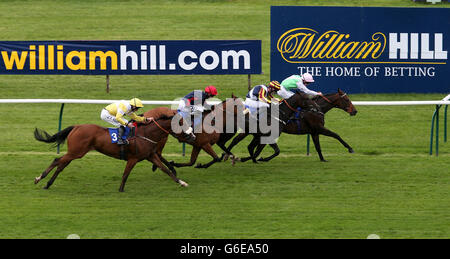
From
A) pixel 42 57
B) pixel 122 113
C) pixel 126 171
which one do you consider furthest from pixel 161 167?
pixel 42 57

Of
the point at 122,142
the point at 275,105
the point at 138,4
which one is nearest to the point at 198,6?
the point at 138,4

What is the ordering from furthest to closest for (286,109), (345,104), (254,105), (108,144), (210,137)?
(345,104) → (286,109) → (254,105) → (210,137) → (108,144)

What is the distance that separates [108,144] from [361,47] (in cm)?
822

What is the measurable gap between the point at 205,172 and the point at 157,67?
547cm

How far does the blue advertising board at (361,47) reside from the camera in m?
17.7

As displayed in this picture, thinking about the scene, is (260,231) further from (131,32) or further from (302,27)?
(131,32)

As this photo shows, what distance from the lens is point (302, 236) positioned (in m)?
9.27

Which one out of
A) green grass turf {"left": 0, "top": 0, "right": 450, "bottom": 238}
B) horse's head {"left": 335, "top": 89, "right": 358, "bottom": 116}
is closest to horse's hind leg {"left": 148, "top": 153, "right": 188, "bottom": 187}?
green grass turf {"left": 0, "top": 0, "right": 450, "bottom": 238}

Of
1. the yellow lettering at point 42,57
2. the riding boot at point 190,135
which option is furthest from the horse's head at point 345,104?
the yellow lettering at point 42,57

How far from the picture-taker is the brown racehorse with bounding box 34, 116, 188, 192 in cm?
1118

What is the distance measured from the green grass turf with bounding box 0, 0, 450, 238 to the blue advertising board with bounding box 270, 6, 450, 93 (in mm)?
490

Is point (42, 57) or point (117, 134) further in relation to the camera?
point (42, 57)

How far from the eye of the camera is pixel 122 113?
1134 cm

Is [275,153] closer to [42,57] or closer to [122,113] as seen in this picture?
[122,113]
